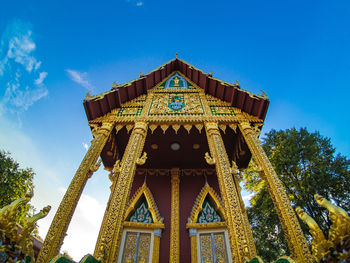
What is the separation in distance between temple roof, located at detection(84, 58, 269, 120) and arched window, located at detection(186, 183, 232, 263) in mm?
4166

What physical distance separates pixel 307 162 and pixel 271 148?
2180mm

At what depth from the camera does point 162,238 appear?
27.0ft

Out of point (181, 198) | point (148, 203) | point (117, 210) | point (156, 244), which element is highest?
point (181, 198)

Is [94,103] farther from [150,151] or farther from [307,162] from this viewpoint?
[307,162]

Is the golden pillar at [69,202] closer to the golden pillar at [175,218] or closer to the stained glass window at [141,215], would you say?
the stained glass window at [141,215]

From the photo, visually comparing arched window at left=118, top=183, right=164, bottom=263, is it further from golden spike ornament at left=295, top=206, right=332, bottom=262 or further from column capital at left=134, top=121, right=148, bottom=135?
golden spike ornament at left=295, top=206, right=332, bottom=262

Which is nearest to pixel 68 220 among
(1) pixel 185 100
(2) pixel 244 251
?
(2) pixel 244 251

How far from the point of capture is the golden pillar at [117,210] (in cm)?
411

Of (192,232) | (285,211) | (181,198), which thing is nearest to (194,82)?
(181,198)

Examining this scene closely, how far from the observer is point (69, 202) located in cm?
500

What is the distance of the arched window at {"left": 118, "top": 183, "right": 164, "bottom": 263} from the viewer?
303 inches

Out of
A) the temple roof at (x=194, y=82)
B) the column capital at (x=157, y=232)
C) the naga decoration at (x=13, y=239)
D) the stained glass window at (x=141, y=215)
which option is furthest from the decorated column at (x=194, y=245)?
the naga decoration at (x=13, y=239)

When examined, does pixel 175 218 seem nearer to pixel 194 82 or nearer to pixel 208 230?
pixel 208 230

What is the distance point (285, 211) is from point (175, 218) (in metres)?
4.89
